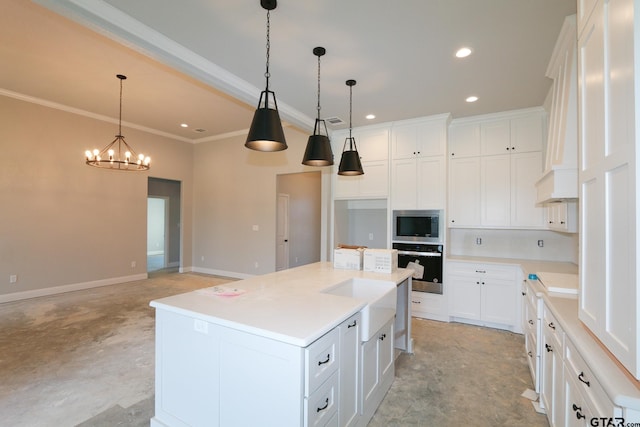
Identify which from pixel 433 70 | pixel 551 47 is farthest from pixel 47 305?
pixel 551 47

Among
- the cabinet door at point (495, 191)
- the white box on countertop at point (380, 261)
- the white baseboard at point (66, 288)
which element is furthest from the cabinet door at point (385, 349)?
the white baseboard at point (66, 288)

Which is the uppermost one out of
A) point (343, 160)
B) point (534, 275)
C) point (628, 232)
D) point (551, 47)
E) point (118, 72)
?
point (118, 72)

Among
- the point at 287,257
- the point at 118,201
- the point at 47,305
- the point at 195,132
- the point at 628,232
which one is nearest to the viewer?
the point at 628,232

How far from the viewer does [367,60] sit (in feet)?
9.52

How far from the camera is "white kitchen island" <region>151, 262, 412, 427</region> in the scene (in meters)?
1.38

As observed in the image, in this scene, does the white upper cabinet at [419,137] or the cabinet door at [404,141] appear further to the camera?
the cabinet door at [404,141]

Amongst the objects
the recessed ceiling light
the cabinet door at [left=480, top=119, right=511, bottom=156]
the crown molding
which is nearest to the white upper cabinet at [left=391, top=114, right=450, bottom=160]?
the cabinet door at [left=480, top=119, right=511, bottom=156]

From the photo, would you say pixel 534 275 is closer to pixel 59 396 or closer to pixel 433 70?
pixel 433 70

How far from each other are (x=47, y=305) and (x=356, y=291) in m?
4.95

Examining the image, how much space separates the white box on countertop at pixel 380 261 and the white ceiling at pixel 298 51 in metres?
1.92

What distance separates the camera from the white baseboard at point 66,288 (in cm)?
469

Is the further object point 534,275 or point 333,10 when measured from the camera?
point 534,275

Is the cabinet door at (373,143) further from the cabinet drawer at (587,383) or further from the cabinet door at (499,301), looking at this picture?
the cabinet drawer at (587,383)

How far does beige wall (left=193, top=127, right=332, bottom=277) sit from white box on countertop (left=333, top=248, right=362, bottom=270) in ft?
9.27
